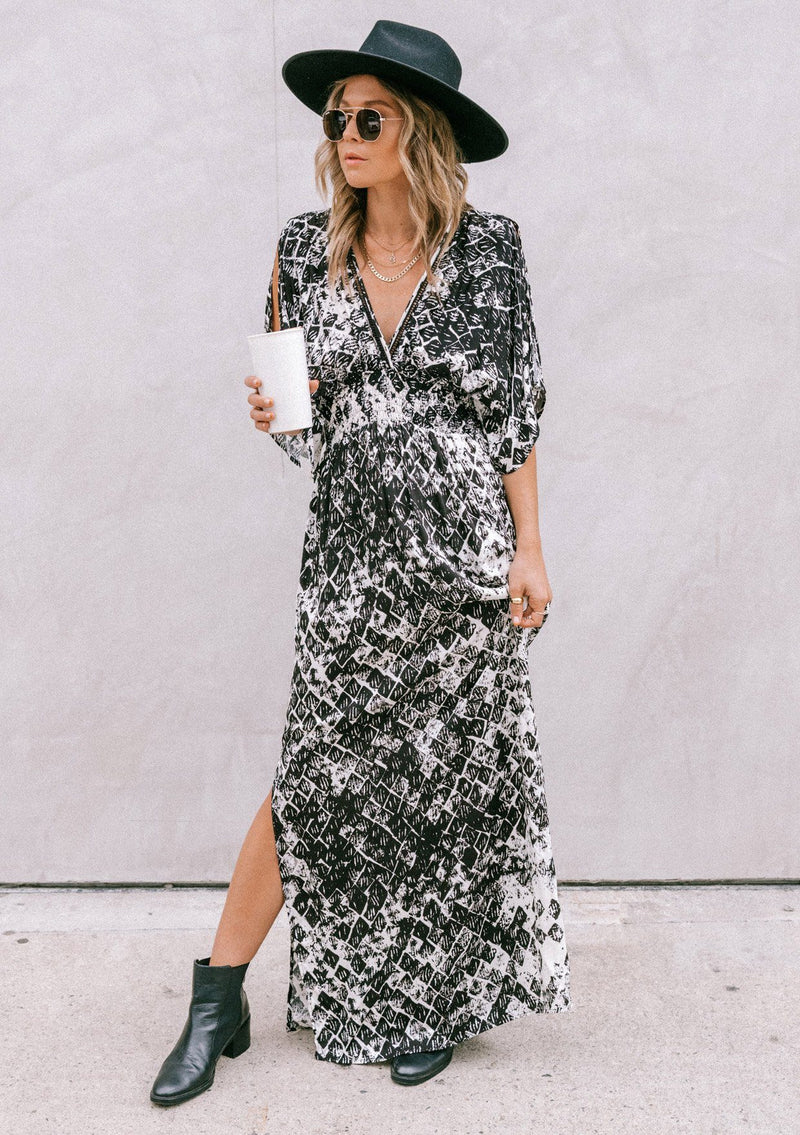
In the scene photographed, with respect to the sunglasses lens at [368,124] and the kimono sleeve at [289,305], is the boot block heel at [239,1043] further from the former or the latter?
the sunglasses lens at [368,124]

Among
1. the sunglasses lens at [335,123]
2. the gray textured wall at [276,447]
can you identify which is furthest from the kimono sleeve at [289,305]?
the gray textured wall at [276,447]

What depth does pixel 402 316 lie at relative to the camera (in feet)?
7.55

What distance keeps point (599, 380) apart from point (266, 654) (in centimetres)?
116

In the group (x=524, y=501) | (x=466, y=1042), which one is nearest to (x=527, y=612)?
(x=524, y=501)

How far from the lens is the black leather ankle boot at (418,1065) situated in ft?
7.82

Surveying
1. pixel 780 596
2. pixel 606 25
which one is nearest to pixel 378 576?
pixel 780 596

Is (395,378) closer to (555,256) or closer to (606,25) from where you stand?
(555,256)

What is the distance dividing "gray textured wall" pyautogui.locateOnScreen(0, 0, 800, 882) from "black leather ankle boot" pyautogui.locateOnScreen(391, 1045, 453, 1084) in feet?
3.17

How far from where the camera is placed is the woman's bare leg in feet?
8.02

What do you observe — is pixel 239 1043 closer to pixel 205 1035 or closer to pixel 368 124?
pixel 205 1035

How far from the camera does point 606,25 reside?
2.98 metres

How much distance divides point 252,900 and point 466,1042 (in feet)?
1.92

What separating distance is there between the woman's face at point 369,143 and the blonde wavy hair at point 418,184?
2 cm

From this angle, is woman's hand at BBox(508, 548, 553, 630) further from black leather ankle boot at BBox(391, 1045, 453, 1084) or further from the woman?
black leather ankle boot at BBox(391, 1045, 453, 1084)
